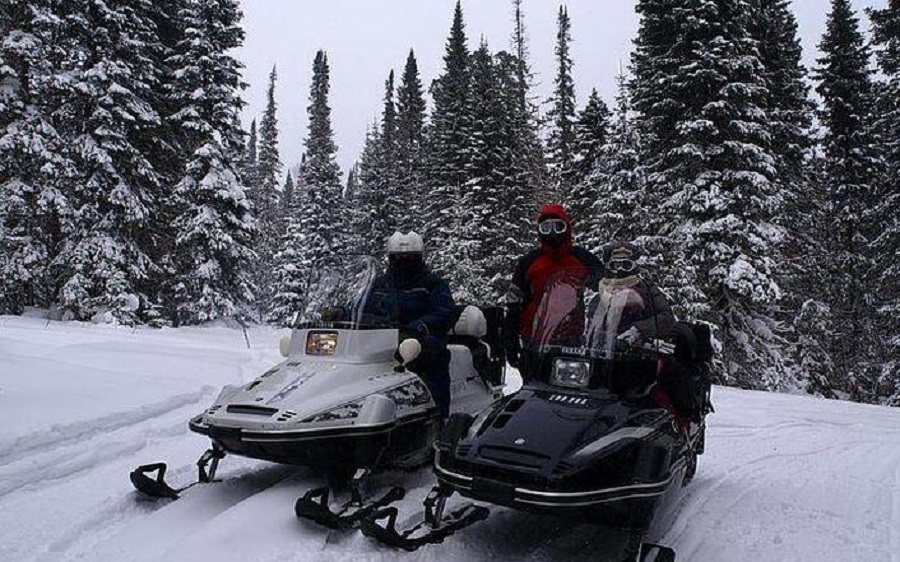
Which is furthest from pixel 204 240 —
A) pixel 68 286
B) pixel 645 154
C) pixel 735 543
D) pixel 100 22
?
pixel 735 543

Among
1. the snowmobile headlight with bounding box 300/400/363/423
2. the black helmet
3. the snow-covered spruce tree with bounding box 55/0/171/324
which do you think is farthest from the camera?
the snow-covered spruce tree with bounding box 55/0/171/324

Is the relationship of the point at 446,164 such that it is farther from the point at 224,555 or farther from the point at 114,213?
the point at 224,555

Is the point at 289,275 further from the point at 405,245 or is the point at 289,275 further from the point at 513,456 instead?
the point at 513,456

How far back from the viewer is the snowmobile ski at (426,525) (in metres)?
3.75

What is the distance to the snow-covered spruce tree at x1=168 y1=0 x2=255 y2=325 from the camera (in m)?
20.7

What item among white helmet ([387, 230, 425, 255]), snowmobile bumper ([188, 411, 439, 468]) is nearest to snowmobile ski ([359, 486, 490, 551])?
snowmobile bumper ([188, 411, 439, 468])

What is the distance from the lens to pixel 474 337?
6.34 m

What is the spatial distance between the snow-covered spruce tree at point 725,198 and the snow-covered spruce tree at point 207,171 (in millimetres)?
13179

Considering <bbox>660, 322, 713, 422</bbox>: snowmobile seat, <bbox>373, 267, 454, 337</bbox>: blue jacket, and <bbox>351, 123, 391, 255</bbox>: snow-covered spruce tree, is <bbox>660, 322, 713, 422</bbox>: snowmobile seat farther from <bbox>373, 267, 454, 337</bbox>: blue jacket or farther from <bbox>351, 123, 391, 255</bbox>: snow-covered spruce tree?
<bbox>351, 123, 391, 255</bbox>: snow-covered spruce tree

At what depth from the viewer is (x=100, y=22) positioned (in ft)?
59.5

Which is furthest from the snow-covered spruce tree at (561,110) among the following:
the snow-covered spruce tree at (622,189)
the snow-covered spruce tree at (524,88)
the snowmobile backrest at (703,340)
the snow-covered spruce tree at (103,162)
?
the snowmobile backrest at (703,340)

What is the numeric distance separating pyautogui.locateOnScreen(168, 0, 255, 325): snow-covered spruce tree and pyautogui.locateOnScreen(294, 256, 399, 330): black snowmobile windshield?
643 inches

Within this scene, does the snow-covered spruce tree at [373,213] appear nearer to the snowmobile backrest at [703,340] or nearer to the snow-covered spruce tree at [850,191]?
the snow-covered spruce tree at [850,191]

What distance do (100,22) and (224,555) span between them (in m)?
18.7
